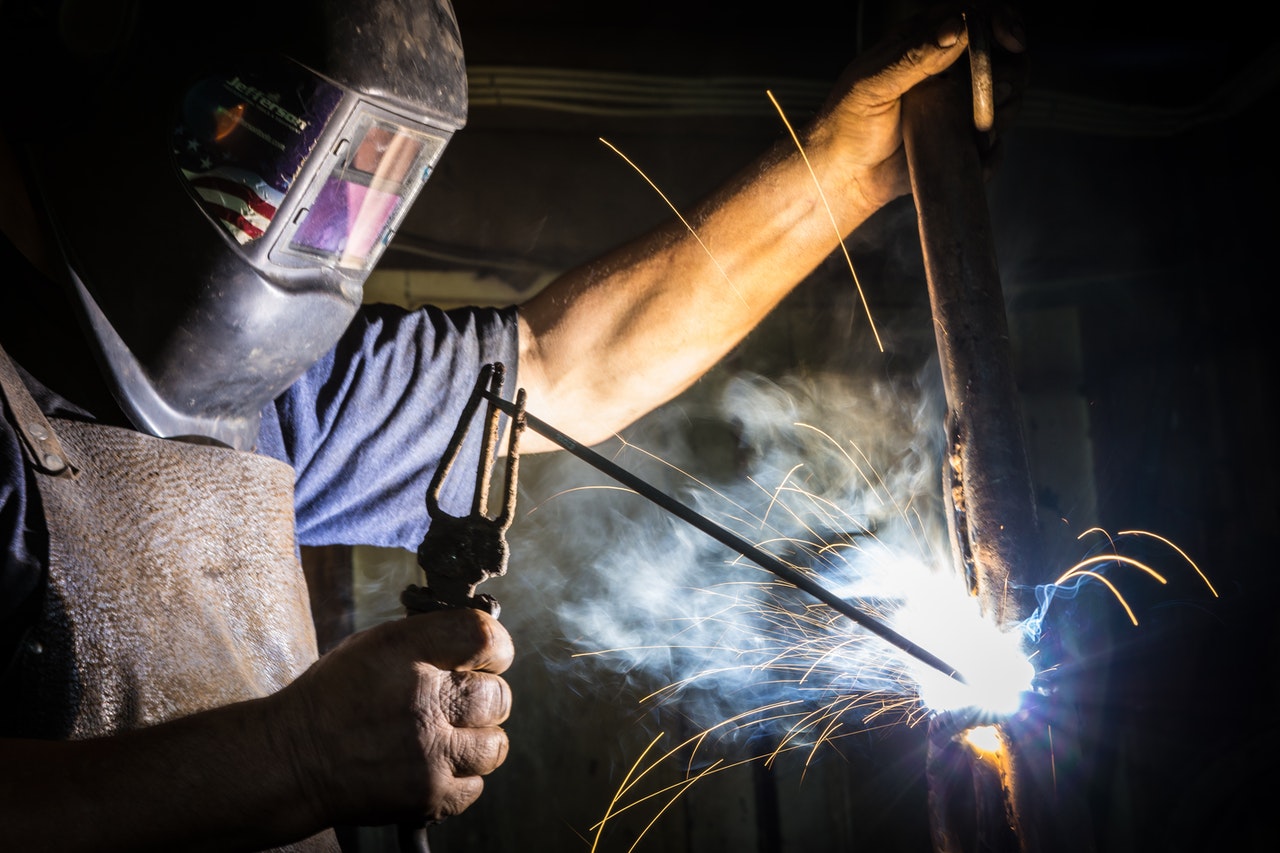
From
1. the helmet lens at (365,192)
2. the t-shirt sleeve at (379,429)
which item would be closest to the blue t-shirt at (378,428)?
the t-shirt sleeve at (379,429)

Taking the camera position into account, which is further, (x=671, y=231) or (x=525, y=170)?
(x=525, y=170)

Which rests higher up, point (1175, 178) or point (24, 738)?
point (1175, 178)

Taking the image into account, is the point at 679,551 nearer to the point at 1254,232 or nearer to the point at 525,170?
the point at 525,170

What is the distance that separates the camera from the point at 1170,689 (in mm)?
3119

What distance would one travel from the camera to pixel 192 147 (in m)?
1.31

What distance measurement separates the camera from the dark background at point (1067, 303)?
294cm

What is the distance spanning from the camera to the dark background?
9.64 ft

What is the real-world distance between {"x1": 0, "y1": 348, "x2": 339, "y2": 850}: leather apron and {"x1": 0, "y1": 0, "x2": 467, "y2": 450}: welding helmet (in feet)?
0.35

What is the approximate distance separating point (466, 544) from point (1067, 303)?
2.92 m

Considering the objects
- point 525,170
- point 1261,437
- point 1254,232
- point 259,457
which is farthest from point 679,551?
point 1254,232

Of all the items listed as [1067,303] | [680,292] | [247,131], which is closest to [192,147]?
[247,131]

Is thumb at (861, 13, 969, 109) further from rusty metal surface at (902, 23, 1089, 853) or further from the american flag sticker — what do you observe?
the american flag sticker

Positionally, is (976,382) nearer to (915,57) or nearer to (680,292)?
(915,57)

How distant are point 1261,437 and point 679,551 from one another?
2062 millimetres
